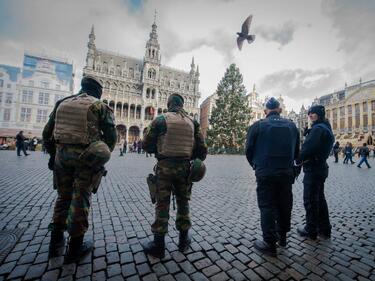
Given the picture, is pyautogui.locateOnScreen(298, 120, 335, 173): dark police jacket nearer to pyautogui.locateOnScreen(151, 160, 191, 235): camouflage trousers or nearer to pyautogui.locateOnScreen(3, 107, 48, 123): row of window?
pyautogui.locateOnScreen(151, 160, 191, 235): camouflage trousers

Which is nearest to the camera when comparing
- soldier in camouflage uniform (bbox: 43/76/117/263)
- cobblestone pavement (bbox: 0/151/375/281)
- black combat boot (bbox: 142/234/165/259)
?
cobblestone pavement (bbox: 0/151/375/281)

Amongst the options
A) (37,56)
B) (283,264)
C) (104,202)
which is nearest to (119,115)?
(37,56)

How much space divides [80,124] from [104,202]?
2792 mm

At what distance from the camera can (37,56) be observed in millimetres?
44312

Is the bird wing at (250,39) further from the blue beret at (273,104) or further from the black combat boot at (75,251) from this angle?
the black combat boot at (75,251)

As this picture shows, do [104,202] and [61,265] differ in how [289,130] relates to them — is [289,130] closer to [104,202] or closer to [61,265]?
[61,265]

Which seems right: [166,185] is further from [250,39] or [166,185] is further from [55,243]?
[250,39]

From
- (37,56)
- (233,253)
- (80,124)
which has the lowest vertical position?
(233,253)

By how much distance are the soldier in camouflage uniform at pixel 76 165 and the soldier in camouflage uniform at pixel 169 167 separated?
0.64m

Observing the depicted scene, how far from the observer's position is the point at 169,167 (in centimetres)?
246

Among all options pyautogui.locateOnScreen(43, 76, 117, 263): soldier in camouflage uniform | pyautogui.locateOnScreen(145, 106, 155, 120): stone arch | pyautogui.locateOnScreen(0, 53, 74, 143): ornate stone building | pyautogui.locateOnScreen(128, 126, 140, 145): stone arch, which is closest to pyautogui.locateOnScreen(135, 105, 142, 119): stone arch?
pyautogui.locateOnScreen(145, 106, 155, 120): stone arch

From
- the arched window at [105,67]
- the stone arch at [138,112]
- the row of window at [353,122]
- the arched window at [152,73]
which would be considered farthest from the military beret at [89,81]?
the row of window at [353,122]

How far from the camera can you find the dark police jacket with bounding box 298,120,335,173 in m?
2.96

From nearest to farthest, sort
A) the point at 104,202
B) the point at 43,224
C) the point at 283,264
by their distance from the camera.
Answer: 1. the point at 283,264
2. the point at 43,224
3. the point at 104,202
